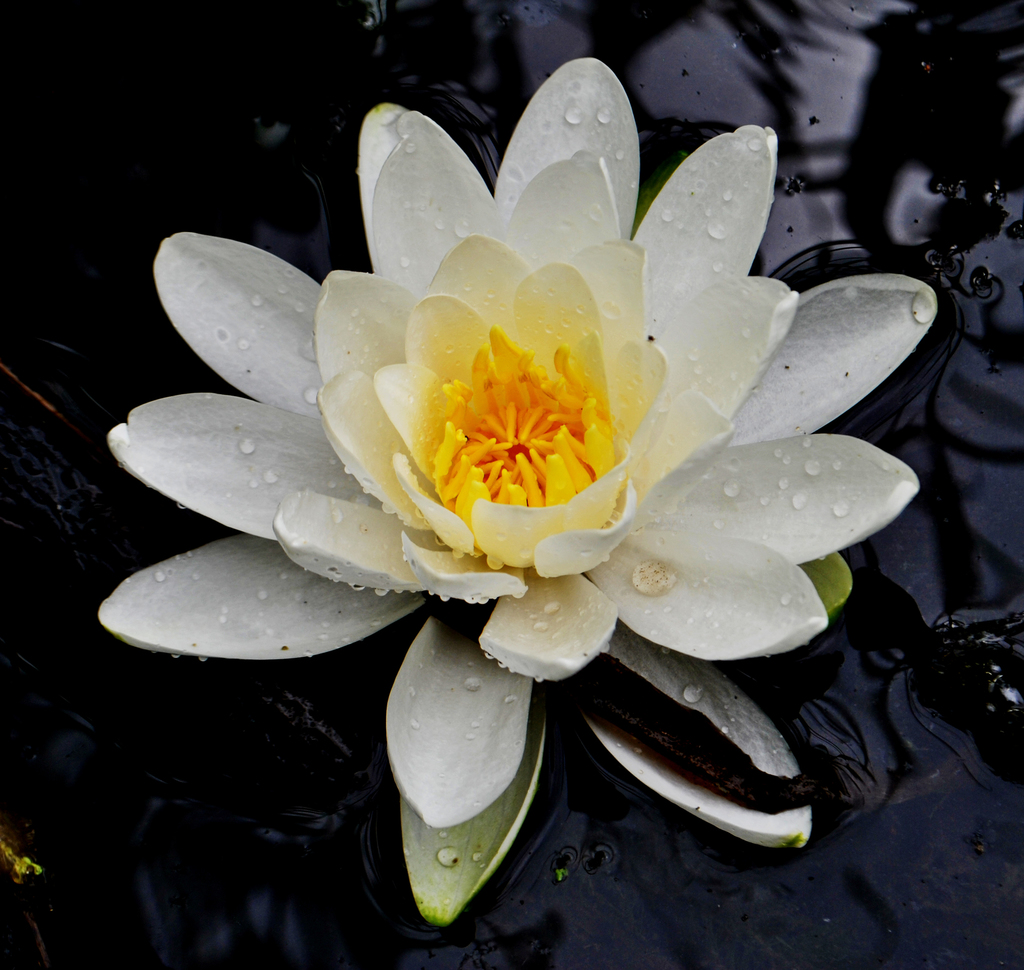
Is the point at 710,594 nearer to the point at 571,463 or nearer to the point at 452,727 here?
the point at 571,463

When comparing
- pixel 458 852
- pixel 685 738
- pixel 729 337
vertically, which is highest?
pixel 729 337

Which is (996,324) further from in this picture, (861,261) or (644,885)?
(644,885)

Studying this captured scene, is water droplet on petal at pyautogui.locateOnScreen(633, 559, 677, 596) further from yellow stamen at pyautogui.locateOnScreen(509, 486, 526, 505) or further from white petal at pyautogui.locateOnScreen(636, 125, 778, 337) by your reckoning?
white petal at pyautogui.locateOnScreen(636, 125, 778, 337)

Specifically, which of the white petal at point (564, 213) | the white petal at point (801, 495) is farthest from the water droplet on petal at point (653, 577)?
the white petal at point (564, 213)

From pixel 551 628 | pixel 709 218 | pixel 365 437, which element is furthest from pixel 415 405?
pixel 709 218

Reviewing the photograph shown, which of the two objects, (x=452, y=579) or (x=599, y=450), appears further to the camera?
(x=599, y=450)

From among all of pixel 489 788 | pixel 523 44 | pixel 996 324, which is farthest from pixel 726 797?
pixel 523 44
